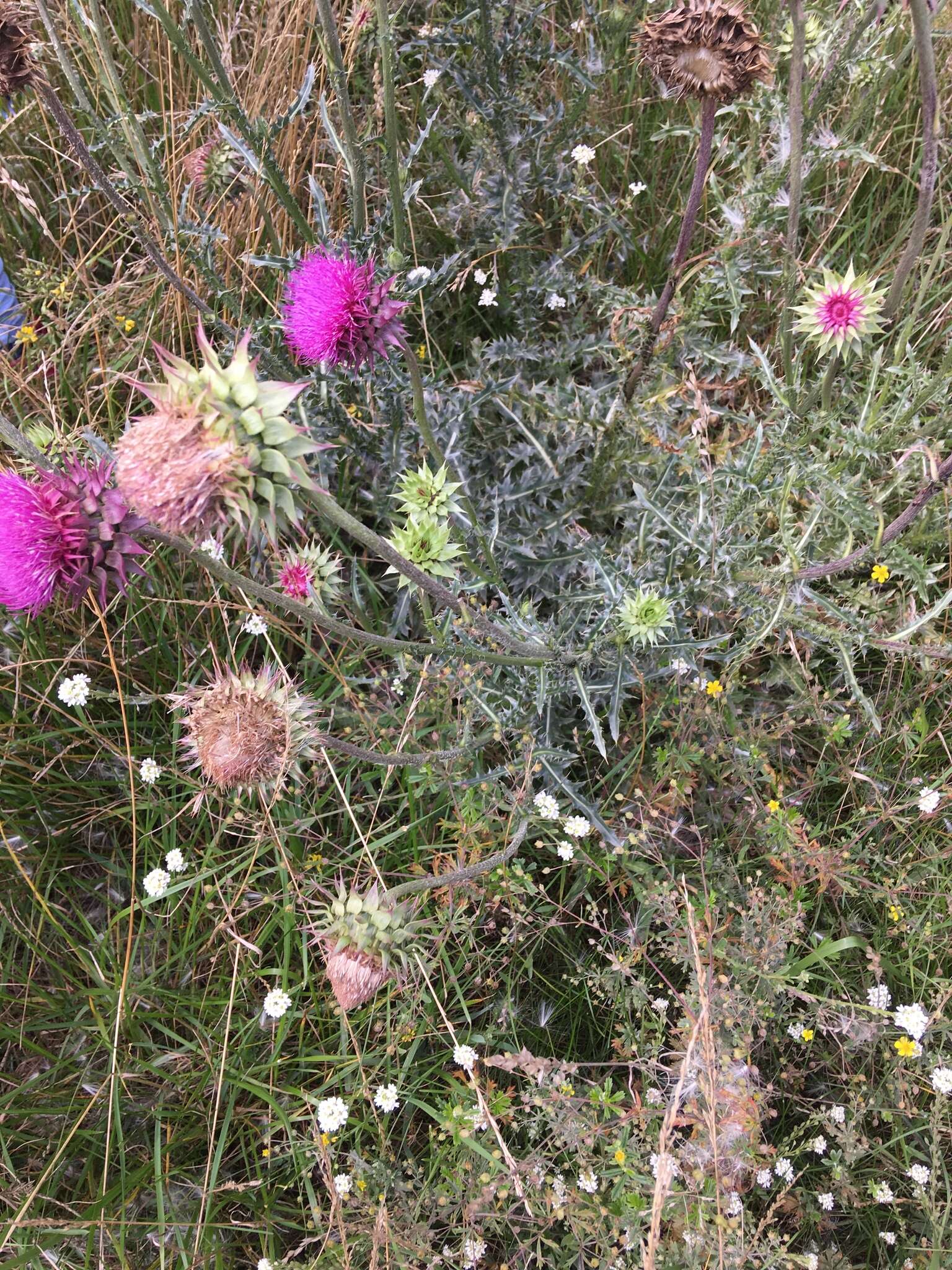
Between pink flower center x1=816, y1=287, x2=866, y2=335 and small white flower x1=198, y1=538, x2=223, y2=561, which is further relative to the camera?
small white flower x1=198, y1=538, x2=223, y2=561

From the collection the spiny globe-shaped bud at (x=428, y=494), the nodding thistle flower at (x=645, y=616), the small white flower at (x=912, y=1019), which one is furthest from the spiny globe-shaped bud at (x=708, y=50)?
the small white flower at (x=912, y=1019)

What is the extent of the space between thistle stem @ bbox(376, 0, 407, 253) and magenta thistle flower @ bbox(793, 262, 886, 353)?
3.75ft

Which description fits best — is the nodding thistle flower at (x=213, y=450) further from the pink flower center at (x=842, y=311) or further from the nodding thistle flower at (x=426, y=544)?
the pink flower center at (x=842, y=311)

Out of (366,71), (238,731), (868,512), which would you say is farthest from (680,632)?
(366,71)

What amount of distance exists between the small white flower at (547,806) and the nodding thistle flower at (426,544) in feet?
2.76

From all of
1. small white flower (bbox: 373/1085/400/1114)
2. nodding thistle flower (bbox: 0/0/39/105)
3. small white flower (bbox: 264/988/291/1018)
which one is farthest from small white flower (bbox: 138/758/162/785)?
nodding thistle flower (bbox: 0/0/39/105)

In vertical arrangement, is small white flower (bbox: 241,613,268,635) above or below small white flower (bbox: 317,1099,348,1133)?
above

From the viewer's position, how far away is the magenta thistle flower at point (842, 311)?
7.58 ft

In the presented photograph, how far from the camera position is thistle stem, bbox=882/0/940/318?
182 cm

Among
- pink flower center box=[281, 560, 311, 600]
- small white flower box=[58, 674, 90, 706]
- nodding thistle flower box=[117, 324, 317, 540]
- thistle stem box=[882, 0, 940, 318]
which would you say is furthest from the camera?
small white flower box=[58, 674, 90, 706]

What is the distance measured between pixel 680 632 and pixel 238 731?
4.68ft

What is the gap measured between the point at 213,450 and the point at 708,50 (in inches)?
70.2

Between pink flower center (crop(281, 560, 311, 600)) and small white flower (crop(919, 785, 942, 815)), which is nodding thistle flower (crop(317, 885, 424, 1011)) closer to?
pink flower center (crop(281, 560, 311, 600))

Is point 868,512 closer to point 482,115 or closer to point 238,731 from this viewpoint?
point 238,731
